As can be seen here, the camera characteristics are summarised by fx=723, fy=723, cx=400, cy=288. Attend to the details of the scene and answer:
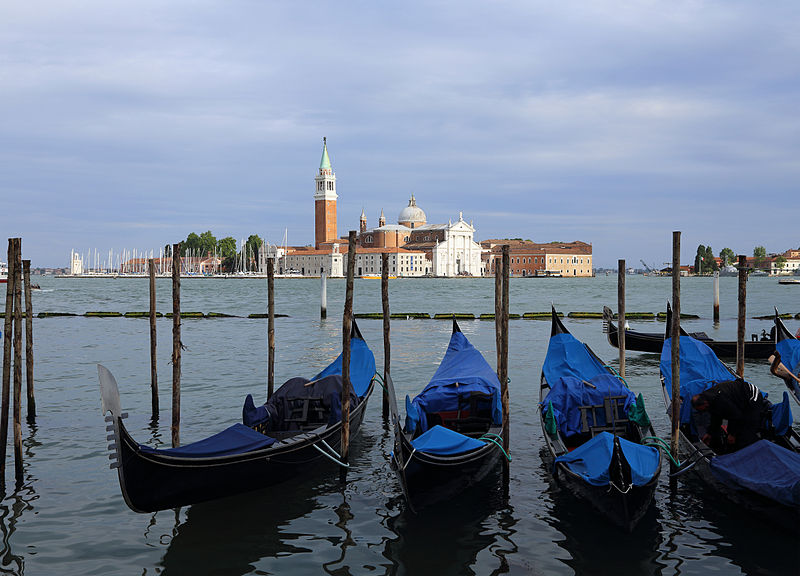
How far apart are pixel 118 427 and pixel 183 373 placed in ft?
23.9

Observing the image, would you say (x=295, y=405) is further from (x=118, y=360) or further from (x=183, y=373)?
(x=118, y=360)

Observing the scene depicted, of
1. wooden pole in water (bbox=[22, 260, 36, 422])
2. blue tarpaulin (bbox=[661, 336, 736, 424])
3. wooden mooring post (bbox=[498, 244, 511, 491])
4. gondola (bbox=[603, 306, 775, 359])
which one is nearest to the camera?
wooden mooring post (bbox=[498, 244, 511, 491])

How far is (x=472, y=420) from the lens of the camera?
595cm

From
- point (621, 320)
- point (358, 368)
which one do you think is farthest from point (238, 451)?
point (621, 320)

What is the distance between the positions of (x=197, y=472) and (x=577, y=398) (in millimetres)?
2926

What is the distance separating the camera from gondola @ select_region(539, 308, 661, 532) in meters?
4.20

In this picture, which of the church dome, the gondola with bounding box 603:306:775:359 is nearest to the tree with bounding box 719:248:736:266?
the church dome

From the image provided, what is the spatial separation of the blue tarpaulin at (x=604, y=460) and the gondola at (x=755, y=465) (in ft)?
1.48

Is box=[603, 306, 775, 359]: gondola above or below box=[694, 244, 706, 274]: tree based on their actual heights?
below

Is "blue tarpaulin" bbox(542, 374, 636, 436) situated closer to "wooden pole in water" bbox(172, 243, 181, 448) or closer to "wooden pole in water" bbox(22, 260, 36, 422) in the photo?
"wooden pole in water" bbox(172, 243, 181, 448)

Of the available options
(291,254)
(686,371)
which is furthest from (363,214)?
(686,371)

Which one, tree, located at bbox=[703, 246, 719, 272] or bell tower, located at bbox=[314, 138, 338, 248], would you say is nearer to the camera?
bell tower, located at bbox=[314, 138, 338, 248]

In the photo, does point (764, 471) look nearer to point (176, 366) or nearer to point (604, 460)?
point (604, 460)

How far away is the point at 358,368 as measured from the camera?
25.2 feet
